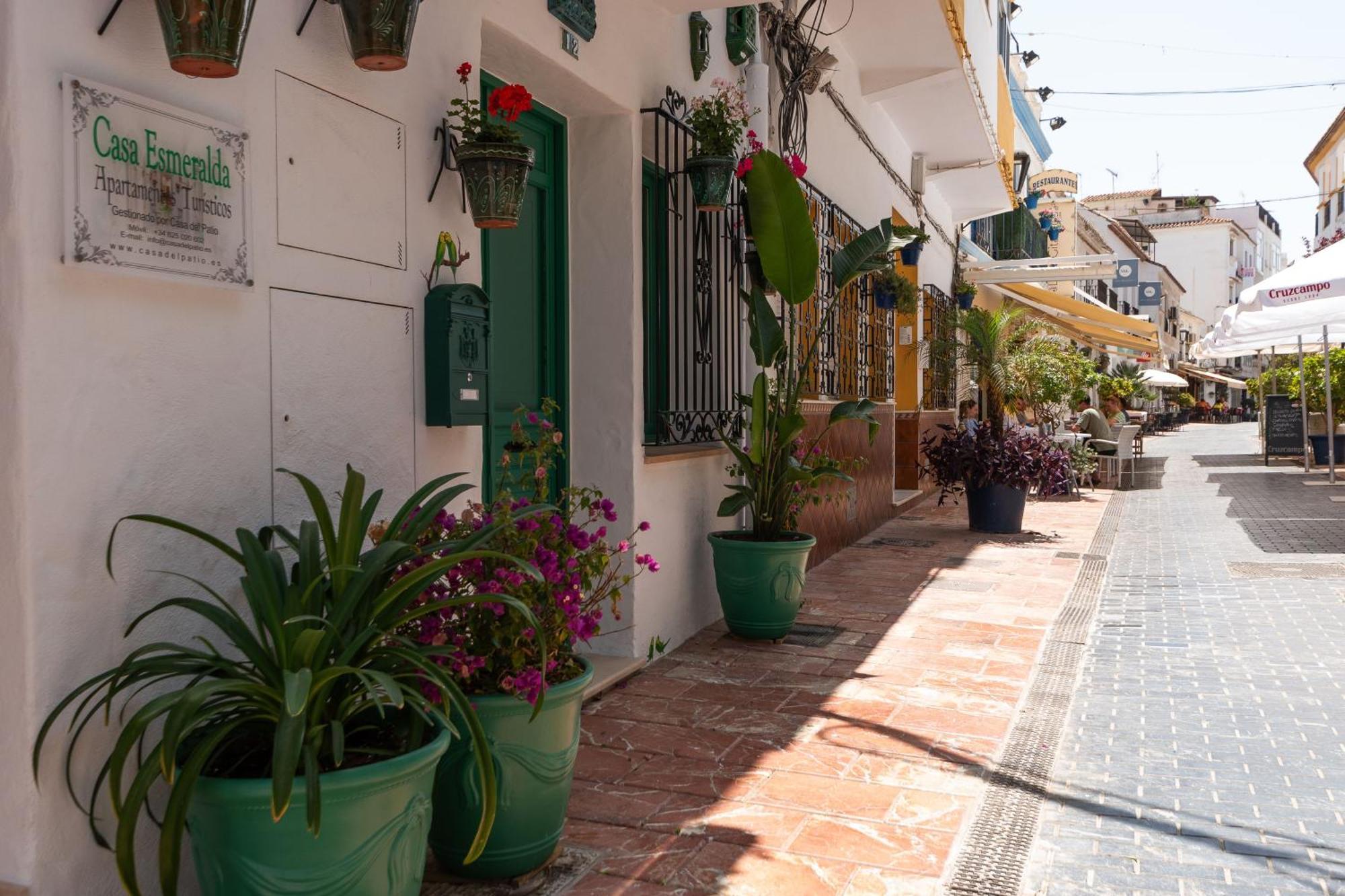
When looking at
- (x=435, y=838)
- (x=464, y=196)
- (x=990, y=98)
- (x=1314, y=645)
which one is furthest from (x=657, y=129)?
(x=990, y=98)

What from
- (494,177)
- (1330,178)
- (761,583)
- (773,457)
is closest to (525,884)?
(494,177)

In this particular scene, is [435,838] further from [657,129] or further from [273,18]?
[657,129]

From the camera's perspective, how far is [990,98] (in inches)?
504

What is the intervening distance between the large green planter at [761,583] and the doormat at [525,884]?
9.27ft

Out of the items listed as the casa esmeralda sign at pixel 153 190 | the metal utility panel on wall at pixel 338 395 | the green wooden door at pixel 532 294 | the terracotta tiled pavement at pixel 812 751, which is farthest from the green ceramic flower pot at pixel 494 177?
the terracotta tiled pavement at pixel 812 751

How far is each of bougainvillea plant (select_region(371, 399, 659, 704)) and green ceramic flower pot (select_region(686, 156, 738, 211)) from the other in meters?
2.86

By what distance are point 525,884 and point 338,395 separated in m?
1.58

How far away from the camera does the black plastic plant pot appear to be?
10742 mm

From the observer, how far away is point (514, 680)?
2.93m

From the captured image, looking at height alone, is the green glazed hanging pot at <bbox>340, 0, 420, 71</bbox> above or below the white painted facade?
above

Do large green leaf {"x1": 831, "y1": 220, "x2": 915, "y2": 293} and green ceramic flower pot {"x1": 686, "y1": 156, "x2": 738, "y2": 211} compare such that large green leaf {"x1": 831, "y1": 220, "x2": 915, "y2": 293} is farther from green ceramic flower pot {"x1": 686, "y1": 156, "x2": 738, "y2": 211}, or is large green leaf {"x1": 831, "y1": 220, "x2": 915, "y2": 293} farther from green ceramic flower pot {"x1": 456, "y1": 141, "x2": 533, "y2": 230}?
green ceramic flower pot {"x1": 456, "y1": 141, "x2": 533, "y2": 230}

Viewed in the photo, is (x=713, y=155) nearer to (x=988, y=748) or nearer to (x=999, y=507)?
(x=988, y=748)

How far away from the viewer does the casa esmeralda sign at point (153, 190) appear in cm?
248

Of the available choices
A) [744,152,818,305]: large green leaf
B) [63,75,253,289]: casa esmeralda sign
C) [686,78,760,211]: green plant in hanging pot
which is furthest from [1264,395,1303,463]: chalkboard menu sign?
[63,75,253,289]: casa esmeralda sign
